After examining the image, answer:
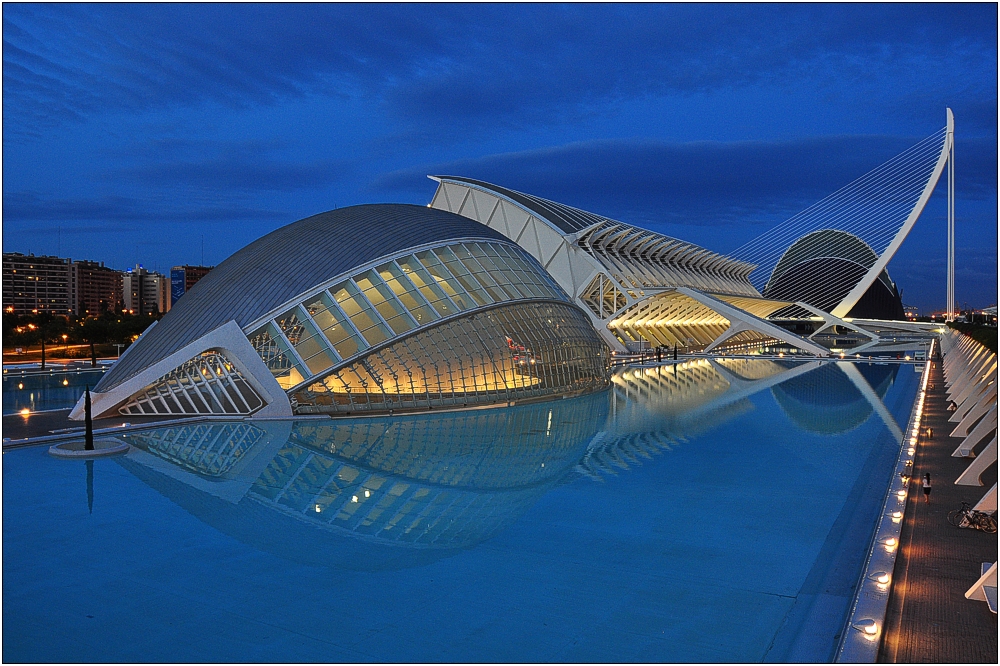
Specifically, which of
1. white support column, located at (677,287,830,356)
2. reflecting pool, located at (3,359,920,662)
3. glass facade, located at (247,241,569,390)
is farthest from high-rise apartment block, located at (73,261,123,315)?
reflecting pool, located at (3,359,920,662)

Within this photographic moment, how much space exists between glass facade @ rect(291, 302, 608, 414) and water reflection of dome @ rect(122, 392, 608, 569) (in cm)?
109

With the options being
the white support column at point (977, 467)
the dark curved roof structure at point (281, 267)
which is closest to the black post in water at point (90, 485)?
the dark curved roof structure at point (281, 267)

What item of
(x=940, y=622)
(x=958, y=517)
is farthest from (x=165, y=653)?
(x=958, y=517)

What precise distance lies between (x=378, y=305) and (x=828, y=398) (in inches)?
592

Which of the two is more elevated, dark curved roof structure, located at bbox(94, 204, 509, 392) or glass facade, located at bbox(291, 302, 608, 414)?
dark curved roof structure, located at bbox(94, 204, 509, 392)

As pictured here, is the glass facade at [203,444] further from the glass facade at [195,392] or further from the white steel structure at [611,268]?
the white steel structure at [611,268]

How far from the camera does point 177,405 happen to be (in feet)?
64.7

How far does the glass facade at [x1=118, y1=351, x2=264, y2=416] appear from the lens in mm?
19703

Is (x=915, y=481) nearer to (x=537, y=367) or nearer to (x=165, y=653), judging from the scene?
(x=165, y=653)

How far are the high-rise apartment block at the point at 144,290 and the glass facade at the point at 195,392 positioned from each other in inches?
6086

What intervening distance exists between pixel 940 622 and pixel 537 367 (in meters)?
17.9

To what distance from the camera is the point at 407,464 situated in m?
14.1

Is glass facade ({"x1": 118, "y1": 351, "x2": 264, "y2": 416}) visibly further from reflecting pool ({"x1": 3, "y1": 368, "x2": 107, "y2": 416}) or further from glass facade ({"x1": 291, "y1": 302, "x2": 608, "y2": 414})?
reflecting pool ({"x1": 3, "y1": 368, "x2": 107, "y2": 416})

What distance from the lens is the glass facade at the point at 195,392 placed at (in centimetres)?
1970
